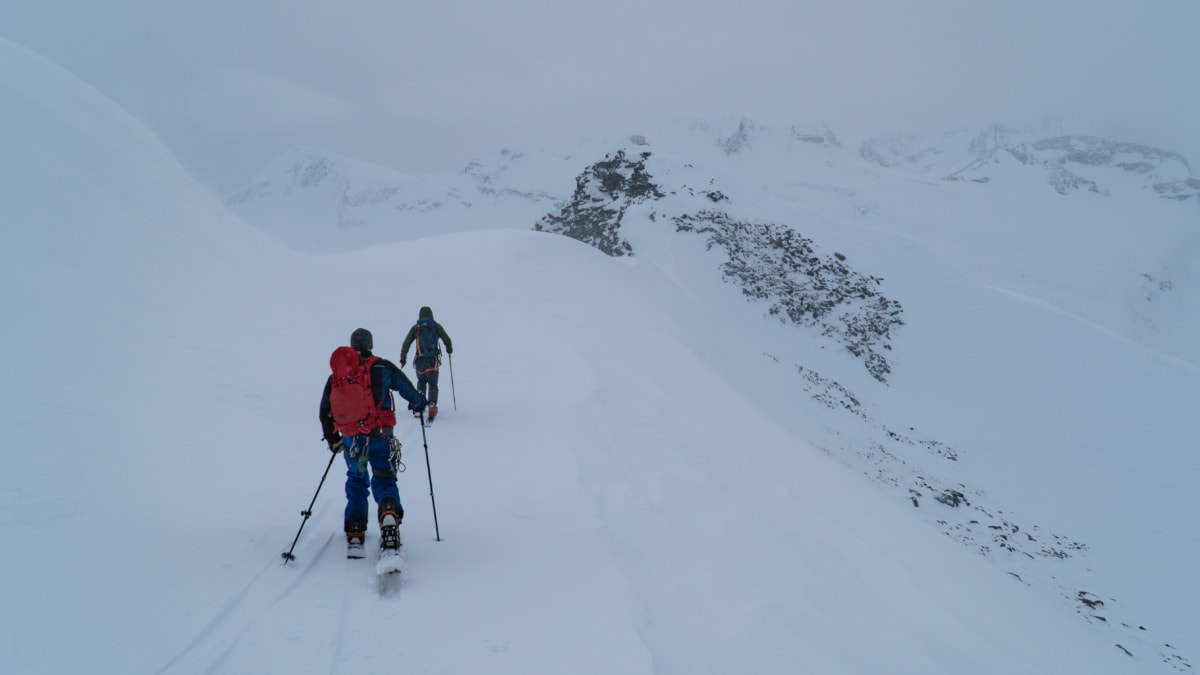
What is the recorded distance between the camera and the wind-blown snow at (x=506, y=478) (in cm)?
496

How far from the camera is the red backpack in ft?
19.3

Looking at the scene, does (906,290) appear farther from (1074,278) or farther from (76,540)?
(1074,278)

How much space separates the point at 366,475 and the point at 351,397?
84cm

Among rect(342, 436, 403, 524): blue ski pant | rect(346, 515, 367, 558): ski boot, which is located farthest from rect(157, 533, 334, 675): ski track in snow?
rect(342, 436, 403, 524): blue ski pant

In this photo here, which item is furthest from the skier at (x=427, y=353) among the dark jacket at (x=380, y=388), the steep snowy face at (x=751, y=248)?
the steep snowy face at (x=751, y=248)

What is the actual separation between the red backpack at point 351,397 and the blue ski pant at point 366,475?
146mm

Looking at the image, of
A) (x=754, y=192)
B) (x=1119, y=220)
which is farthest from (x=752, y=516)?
(x=1119, y=220)

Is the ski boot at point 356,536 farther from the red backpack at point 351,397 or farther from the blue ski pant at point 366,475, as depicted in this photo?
the red backpack at point 351,397

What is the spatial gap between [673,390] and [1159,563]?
66.6 feet

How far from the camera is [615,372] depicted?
16.2 metres

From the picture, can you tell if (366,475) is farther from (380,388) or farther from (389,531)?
(380,388)

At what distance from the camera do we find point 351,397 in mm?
5875

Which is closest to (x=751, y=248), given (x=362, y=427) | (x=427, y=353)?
(x=427, y=353)

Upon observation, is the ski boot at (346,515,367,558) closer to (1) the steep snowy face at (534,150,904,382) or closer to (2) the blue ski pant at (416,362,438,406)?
(2) the blue ski pant at (416,362,438,406)
